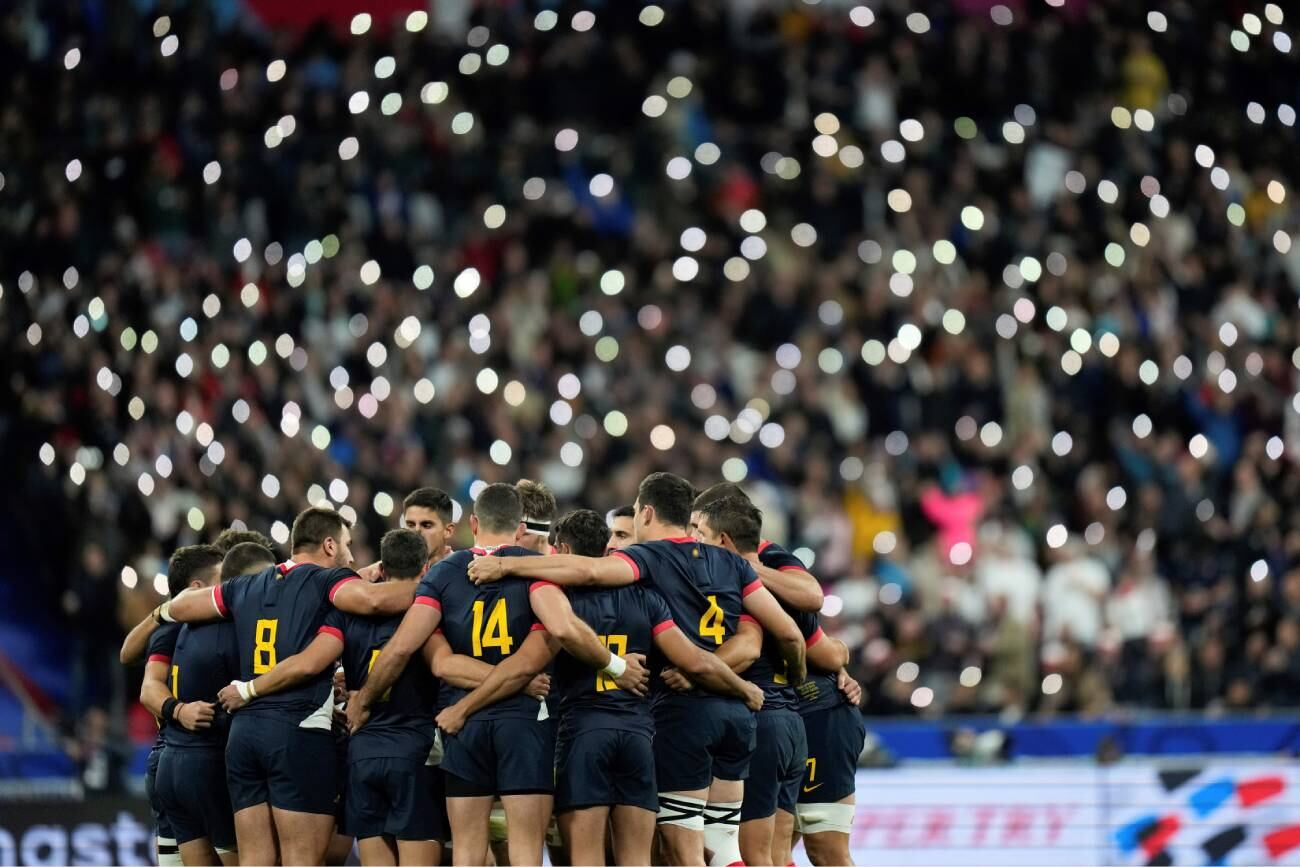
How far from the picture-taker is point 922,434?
18.1 meters

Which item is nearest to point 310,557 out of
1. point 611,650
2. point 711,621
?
point 611,650

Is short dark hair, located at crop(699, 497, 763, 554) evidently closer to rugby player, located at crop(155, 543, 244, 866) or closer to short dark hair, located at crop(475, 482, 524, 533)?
short dark hair, located at crop(475, 482, 524, 533)

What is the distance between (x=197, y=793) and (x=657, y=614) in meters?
Result: 2.43

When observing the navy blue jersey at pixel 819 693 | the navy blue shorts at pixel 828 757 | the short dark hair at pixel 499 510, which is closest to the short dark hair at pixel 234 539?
the short dark hair at pixel 499 510

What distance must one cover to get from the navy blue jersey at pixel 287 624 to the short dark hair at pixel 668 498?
56.2 inches

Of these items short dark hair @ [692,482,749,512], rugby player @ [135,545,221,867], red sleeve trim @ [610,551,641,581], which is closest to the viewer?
red sleeve trim @ [610,551,641,581]

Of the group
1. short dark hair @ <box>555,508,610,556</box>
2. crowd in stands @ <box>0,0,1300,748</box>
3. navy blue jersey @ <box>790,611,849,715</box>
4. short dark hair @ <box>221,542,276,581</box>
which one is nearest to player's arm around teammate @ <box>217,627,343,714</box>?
short dark hair @ <box>221,542,276,581</box>

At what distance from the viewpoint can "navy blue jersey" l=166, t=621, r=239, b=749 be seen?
991 cm

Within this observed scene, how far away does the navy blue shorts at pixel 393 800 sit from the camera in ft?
30.9

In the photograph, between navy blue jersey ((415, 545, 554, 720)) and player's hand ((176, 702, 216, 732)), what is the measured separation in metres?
1.29

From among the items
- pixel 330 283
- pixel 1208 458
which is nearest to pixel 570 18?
pixel 330 283

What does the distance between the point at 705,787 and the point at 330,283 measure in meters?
11.7

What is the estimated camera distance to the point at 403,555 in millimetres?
9594

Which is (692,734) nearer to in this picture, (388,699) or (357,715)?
(388,699)
